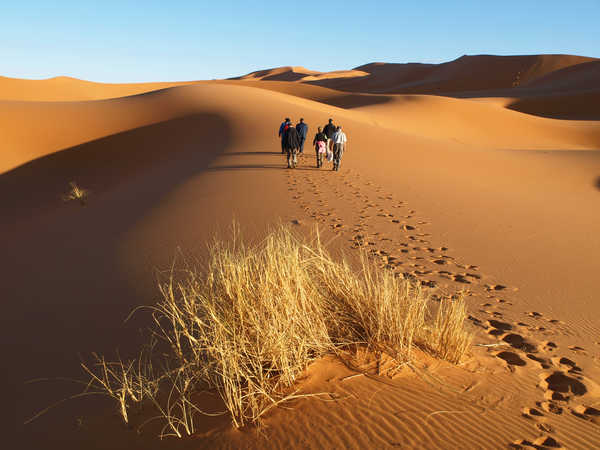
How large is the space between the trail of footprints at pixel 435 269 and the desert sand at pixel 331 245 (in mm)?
28

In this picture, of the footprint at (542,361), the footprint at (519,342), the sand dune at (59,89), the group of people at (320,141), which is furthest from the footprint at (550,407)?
the sand dune at (59,89)

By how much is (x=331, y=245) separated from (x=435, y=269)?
5.62 feet

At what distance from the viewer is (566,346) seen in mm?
4242

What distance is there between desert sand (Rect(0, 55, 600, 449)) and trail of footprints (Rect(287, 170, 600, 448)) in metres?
0.03

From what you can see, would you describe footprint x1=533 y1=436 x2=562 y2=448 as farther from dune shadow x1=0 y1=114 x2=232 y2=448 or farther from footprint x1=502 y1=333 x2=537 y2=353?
dune shadow x1=0 y1=114 x2=232 y2=448

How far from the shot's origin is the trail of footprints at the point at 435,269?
3.21m

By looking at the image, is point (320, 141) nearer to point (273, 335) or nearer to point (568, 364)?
point (568, 364)

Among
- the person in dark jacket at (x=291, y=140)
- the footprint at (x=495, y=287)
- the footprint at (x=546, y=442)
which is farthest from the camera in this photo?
the person in dark jacket at (x=291, y=140)

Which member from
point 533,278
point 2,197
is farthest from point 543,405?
point 2,197

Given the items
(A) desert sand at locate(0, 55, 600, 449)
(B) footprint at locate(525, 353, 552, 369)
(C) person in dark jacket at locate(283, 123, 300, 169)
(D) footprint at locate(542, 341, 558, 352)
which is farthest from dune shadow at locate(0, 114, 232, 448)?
(D) footprint at locate(542, 341, 558, 352)

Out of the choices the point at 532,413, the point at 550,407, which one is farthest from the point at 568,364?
the point at 532,413

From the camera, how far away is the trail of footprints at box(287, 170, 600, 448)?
321cm

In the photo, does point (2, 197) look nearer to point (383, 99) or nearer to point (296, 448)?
point (296, 448)

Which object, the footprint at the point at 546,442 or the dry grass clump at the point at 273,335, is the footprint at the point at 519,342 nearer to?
the dry grass clump at the point at 273,335
